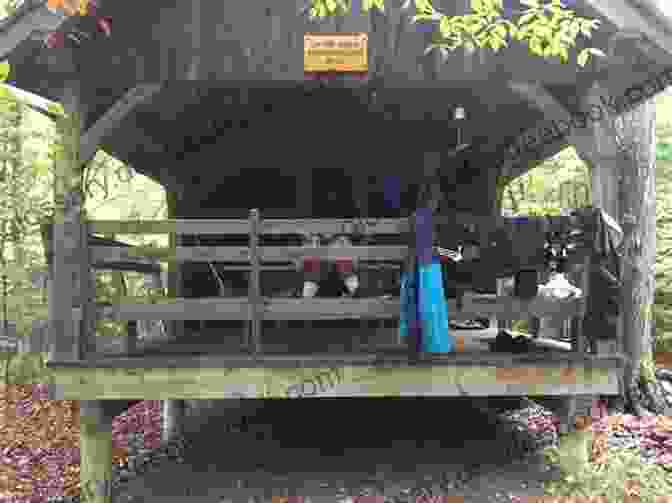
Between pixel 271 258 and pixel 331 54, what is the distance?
217 centimetres

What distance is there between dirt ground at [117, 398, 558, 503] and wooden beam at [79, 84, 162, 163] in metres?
3.42

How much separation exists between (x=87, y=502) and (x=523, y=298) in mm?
4518

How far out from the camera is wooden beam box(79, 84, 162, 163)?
579cm

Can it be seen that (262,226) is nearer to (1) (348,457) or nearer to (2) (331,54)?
(2) (331,54)

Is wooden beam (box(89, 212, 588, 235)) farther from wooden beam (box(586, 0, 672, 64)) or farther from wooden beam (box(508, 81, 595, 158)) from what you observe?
wooden beam (box(586, 0, 672, 64))

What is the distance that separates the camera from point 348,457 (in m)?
6.96

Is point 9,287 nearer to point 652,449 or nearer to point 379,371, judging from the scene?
point 379,371

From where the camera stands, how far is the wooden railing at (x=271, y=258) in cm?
555

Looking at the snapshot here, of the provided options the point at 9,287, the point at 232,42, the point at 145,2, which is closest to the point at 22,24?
the point at 145,2

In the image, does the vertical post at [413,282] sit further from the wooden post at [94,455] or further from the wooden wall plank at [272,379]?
the wooden post at [94,455]

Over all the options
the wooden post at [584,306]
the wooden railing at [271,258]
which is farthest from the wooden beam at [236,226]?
the wooden post at [584,306]

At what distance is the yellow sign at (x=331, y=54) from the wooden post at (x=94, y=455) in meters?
3.90

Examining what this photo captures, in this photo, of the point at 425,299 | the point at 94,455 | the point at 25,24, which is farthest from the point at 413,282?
the point at 25,24

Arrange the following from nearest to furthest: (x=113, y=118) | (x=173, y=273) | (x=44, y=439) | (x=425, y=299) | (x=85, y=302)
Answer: (x=425, y=299)
(x=85, y=302)
(x=113, y=118)
(x=173, y=273)
(x=44, y=439)
